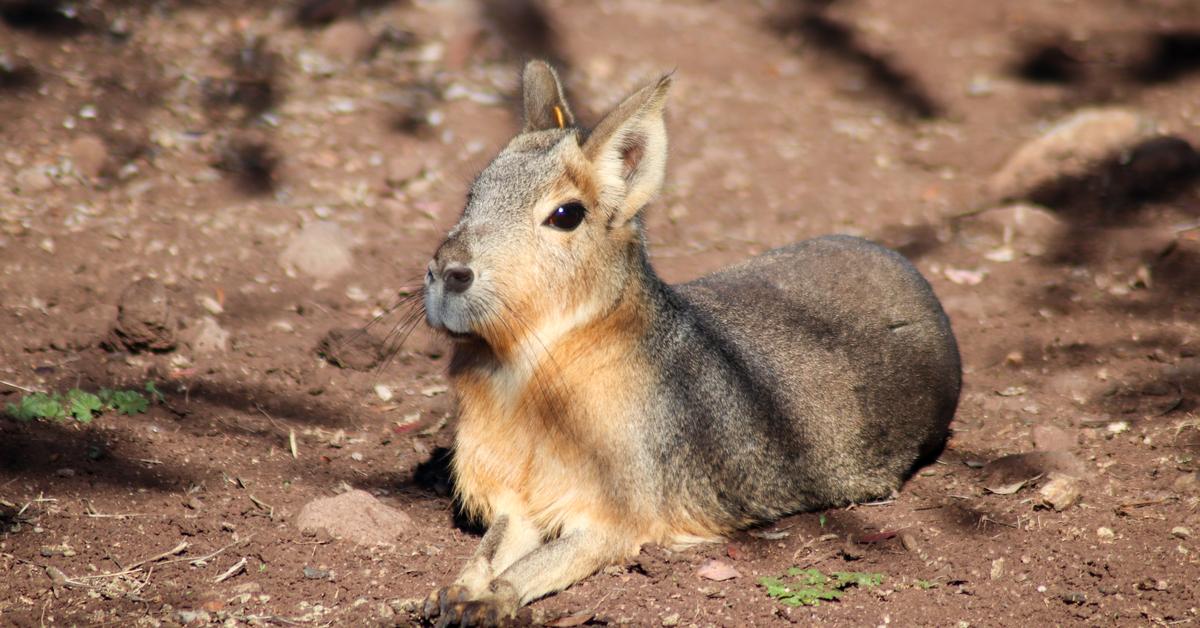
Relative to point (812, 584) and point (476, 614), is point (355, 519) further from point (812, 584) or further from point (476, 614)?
point (812, 584)

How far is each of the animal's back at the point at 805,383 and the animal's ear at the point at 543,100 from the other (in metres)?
0.77

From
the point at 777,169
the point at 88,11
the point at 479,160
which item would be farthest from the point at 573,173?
the point at 88,11

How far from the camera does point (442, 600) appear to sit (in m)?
3.35

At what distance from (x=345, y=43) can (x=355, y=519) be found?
15.8ft

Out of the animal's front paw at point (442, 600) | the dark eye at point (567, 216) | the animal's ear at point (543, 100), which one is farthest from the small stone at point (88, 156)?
Result: the animal's front paw at point (442, 600)

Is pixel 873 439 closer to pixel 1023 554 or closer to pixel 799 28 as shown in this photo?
pixel 1023 554

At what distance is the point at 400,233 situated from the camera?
20.5 feet

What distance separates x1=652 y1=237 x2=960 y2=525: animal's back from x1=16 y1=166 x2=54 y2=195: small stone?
11.5 feet

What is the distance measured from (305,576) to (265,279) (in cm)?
236

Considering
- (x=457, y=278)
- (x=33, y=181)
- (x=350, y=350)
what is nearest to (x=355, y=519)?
(x=457, y=278)

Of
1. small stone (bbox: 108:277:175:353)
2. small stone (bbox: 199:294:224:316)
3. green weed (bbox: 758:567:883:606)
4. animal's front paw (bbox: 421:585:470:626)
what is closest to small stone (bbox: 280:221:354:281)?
small stone (bbox: 199:294:224:316)

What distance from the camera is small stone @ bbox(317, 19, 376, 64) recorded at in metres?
7.75

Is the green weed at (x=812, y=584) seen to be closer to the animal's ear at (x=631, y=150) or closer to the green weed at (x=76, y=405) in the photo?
the animal's ear at (x=631, y=150)

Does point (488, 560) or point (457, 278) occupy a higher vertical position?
point (457, 278)
